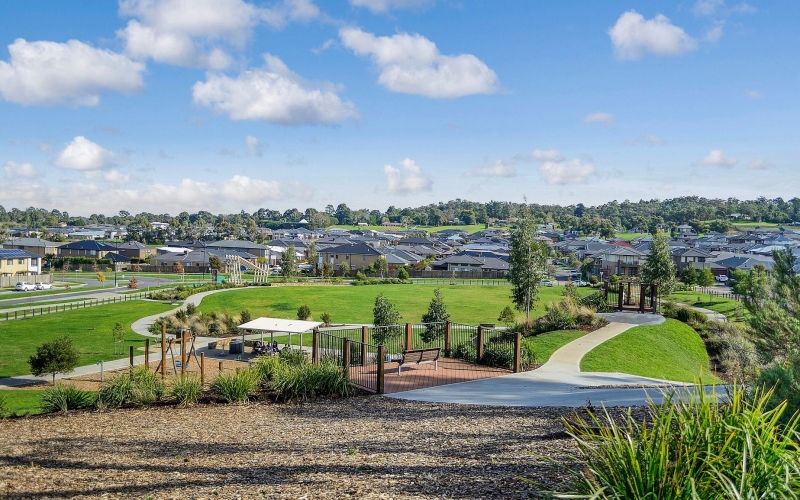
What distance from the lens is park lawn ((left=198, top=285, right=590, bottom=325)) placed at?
47.0m

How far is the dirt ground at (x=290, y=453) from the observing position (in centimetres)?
684

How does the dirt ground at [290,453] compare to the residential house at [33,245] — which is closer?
the dirt ground at [290,453]

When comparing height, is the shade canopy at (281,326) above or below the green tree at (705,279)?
above

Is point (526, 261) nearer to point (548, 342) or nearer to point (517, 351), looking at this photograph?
point (548, 342)

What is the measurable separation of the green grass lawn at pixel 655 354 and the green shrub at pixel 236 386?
35.9 feet

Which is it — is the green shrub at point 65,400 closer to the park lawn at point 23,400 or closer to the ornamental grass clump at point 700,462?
the park lawn at point 23,400

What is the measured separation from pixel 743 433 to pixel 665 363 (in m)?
20.0

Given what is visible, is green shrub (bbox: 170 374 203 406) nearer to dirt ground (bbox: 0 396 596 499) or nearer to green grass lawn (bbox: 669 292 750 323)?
dirt ground (bbox: 0 396 596 499)

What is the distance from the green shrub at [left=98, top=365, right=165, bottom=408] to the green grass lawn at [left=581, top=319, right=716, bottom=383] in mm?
12953

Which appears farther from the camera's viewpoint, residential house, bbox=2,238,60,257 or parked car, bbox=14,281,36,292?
residential house, bbox=2,238,60,257

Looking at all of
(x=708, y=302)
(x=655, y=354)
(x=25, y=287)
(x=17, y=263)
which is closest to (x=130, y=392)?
(x=655, y=354)

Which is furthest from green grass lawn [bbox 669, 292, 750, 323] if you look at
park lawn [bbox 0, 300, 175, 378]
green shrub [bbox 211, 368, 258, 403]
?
green shrub [bbox 211, 368, 258, 403]

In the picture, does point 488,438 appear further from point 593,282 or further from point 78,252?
point 78,252

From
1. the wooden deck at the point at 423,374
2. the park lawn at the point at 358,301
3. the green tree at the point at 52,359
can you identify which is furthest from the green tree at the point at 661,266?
the green tree at the point at 52,359
